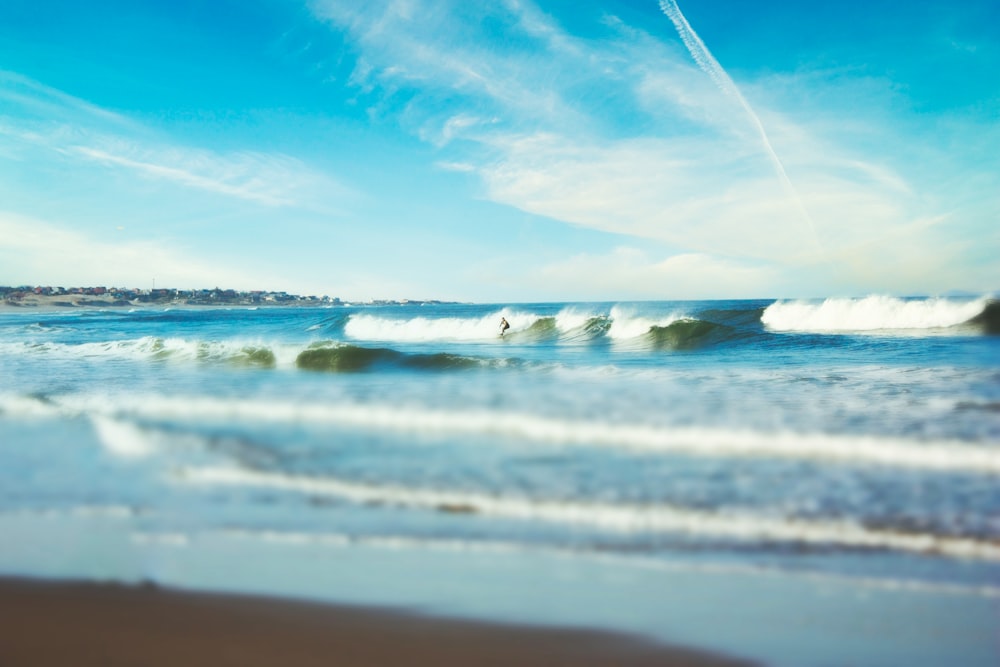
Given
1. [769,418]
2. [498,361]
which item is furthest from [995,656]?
[498,361]

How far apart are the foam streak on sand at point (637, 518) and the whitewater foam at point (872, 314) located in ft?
89.0

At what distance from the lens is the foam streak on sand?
4.31 meters

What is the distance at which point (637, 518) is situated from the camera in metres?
4.83

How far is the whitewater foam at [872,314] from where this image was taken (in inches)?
1075

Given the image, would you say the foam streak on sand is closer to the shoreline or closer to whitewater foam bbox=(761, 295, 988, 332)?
the shoreline

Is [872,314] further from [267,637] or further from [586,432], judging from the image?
[267,637]

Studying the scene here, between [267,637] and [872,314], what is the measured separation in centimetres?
3244

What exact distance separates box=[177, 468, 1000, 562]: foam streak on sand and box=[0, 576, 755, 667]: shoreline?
1.63 meters

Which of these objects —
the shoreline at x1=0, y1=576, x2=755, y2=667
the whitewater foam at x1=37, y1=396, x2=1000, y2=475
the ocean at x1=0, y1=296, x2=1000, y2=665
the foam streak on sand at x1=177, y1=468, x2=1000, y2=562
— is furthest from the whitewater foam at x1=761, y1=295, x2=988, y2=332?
the shoreline at x1=0, y1=576, x2=755, y2=667

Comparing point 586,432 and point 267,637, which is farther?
point 586,432

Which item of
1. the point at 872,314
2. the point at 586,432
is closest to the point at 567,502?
the point at 586,432

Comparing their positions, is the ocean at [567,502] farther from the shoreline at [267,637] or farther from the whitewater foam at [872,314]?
the whitewater foam at [872,314]

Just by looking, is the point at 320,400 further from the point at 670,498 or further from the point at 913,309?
the point at 913,309

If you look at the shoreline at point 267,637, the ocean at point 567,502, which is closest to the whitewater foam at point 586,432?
the ocean at point 567,502
